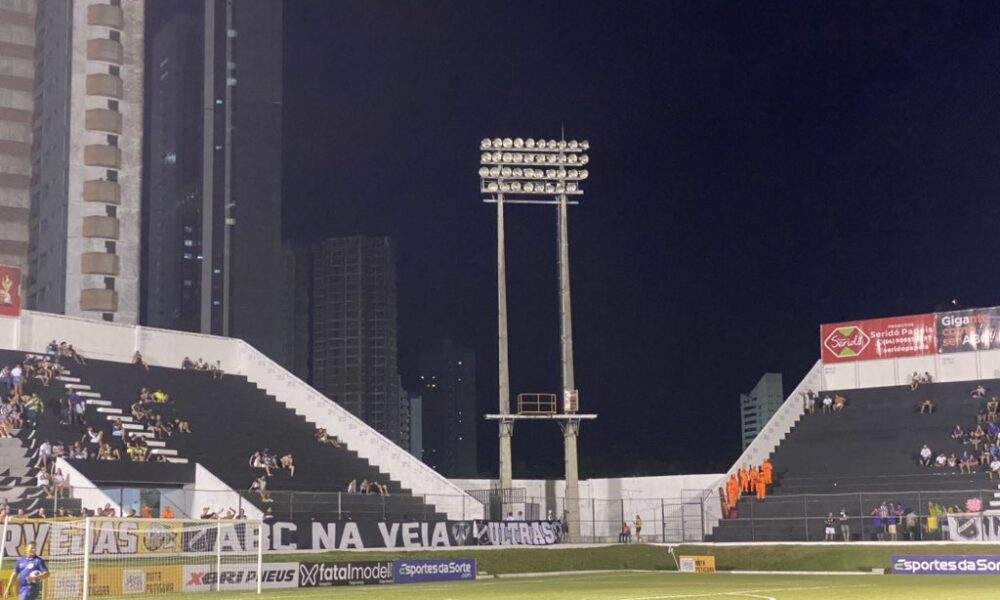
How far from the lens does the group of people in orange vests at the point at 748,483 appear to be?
62.6 metres

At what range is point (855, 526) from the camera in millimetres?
56281


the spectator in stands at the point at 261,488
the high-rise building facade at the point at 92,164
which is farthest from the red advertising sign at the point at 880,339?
the high-rise building facade at the point at 92,164

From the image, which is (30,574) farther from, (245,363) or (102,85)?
(102,85)

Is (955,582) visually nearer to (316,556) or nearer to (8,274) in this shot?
(316,556)

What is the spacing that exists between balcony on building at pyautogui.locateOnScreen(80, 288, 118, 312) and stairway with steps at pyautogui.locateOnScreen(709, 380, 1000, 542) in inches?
1942

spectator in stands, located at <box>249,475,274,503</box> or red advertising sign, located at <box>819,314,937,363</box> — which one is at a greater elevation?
red advertising sign, located at <box>819,314,937,363</box>

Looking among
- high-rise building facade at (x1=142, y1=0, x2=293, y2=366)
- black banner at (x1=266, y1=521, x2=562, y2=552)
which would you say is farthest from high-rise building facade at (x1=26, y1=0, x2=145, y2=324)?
black banner at (x1=266, y1=521, x2=562, y2=552)

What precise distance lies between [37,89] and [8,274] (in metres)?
46.4

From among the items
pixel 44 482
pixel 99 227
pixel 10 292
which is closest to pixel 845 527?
→ pixel 44 482

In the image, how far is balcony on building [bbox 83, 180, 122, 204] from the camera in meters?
→ 95.2

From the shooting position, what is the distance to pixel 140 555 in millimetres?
39031

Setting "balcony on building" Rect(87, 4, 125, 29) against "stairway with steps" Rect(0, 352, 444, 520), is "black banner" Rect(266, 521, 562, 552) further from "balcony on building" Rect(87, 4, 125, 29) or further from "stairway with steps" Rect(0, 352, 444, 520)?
"balcony on building" Rect(87, 4, 125, 29)

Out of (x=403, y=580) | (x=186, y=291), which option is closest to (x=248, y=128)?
(x=186, y=291)

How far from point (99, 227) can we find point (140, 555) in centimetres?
5980
